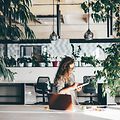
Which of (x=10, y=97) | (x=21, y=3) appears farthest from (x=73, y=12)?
(x=21, y=3)

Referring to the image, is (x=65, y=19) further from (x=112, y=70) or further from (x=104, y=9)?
(x=112, y=70)

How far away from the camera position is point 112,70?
1.95 m

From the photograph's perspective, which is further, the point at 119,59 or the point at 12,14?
the point at 12,14

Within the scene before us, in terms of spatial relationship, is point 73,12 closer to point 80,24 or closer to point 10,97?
point 80,24

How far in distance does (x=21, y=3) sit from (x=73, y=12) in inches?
252

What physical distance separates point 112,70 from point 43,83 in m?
5.79

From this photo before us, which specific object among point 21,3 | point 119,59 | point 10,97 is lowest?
point 10,97

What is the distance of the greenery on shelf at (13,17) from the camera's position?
9.68 feet

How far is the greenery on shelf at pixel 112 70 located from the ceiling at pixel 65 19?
20.6 ft

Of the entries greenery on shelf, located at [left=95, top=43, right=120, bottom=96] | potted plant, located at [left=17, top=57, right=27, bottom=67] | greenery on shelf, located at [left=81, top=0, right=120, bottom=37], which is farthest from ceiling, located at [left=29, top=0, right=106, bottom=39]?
greenery on shelf, located at [left=95, top=43, right=120, bottom=96]

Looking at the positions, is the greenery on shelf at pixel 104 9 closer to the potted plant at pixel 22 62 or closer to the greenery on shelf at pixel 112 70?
the greenery on shelf at pixel 112 70

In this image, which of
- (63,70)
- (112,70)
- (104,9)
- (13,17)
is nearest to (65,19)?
(63,70)

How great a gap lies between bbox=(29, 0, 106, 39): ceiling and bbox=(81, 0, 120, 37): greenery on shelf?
19.9 feet

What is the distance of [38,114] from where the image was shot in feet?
7.62
